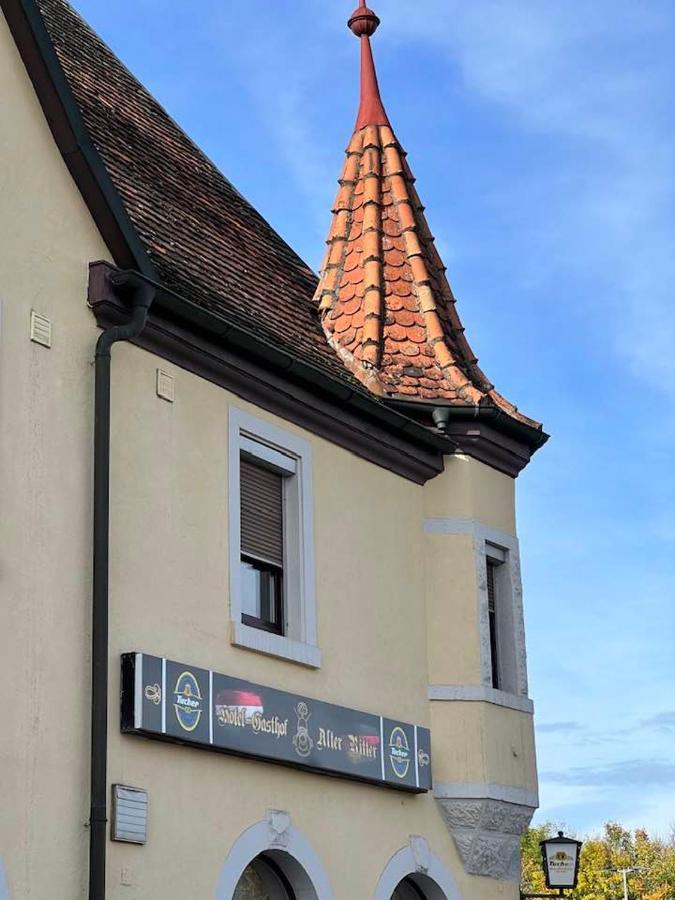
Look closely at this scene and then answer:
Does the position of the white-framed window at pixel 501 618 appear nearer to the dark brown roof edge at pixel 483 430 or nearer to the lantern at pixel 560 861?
the dark brown roof edge at pixel 483 430

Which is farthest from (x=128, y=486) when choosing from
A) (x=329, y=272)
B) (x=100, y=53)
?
(x=100, y=53)

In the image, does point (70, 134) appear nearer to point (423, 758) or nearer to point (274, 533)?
point (274, 533)

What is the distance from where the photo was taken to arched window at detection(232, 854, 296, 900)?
12.9m

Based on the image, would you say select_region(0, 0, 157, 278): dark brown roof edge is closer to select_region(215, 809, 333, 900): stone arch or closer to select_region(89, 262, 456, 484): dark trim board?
select_region(89, 262, 456, 484): dark trim board

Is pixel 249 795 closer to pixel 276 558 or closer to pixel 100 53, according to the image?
pixel 276 558

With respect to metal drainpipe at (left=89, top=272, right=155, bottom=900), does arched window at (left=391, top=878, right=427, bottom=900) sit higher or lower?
lower

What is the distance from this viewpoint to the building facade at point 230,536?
1106cm

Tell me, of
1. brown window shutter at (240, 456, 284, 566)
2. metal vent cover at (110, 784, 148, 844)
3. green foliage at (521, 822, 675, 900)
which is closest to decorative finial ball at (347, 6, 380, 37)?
brown window shutter at (240, 456, 284, 566)

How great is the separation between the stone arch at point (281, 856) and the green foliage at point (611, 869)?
51.5 meters

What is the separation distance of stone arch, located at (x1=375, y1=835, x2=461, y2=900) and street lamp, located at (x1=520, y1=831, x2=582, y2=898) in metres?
1.83

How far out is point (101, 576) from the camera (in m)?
11.3

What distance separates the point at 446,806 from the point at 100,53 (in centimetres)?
909

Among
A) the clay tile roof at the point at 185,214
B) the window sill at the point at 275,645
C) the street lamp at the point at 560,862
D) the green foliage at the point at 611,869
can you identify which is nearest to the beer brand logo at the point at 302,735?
the window sill at the point at 275,645

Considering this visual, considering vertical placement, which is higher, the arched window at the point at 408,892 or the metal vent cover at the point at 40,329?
the metal vent cover at the point at 40,329
